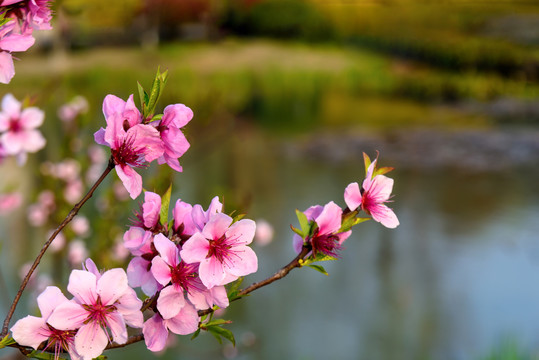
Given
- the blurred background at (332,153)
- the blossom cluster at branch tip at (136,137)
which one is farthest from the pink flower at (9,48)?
the blurred background at (332,153)

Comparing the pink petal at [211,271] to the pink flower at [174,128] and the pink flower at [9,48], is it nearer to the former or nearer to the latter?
the pink flower at [174,128]

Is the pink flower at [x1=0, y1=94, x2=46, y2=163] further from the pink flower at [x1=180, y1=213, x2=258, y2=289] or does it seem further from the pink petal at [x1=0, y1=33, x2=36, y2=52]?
the pink flower at [x1=180, y1=213, x2=258, y2=289]

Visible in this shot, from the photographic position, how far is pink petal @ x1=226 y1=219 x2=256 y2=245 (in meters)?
0.44

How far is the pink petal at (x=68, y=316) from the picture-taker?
403 mm

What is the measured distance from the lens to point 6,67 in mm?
505

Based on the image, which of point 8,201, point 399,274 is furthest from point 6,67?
point 399,274

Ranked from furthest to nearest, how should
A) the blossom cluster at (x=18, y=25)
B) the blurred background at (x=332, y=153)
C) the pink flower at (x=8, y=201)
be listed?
the blurred background at (x=332, y=153)
the pink flower at (x=8, y=201)
the blossom cluster at (x=18, y=25)

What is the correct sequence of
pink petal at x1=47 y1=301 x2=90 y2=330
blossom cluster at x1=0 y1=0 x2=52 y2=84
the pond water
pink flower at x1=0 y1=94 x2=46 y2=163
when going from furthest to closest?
the pond water → pink flower at x1=0 y1=94 x2=46 y2=163 → blossom cluster at x1=0 y1=0 x2=52 y2=84 → pink petal at x1=47 y1=301 x2=90 y2=330

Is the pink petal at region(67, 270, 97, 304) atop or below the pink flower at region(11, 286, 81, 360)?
atop

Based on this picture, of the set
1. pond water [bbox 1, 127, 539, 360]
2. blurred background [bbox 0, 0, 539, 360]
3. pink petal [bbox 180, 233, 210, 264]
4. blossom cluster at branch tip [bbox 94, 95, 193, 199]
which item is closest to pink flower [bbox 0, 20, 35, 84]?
blossom cluster at branch tip [bbox 94, 95, 193, 199]

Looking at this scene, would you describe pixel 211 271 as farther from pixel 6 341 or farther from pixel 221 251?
pixel 6 341

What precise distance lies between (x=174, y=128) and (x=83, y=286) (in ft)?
0.43

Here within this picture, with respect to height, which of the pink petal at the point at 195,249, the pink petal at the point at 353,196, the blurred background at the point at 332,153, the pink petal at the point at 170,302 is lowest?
the blurred background at the point at 332,153

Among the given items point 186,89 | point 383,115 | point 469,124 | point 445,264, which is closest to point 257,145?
point 186,89
